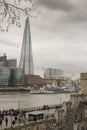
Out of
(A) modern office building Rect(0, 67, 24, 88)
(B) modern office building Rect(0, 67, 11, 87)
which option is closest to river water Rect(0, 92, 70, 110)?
(B) modern office building Rect(0, 67, 11, 87)

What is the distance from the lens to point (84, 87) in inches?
1886

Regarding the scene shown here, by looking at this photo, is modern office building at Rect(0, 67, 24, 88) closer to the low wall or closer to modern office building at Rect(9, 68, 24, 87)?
modern office building at Rect(9, 68, 24, 87)

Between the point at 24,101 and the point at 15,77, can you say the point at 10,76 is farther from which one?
the point at 24,101

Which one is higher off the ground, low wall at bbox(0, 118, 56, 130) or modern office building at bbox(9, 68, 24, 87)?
modern office building at bbox(9, 68, 24, 87)

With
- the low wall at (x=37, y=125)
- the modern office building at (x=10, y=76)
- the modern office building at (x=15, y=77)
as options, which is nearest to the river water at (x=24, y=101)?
the low wall at (x=37, y=125)

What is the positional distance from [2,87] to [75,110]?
16358 centimetres

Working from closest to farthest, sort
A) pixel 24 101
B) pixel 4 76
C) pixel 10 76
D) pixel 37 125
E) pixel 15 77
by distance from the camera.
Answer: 1. pixel 37 125
2. pixel 24 101
3. pixel 4 76
4. pixel 10 76
5. pixel 15 77

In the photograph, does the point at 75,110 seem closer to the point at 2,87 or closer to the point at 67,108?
the point at 67,108

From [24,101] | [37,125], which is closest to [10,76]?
[24,101]

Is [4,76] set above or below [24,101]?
above

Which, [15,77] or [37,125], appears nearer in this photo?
[37,125]

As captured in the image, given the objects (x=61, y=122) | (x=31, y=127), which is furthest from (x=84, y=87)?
(x=31, y=127)

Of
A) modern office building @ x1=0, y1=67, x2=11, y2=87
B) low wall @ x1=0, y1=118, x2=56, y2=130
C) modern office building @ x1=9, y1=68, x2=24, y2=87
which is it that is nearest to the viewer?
low wall @ x1=0, y1=118, x2=56, y2=130

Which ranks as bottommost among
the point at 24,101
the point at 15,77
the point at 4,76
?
the point at 24,101
